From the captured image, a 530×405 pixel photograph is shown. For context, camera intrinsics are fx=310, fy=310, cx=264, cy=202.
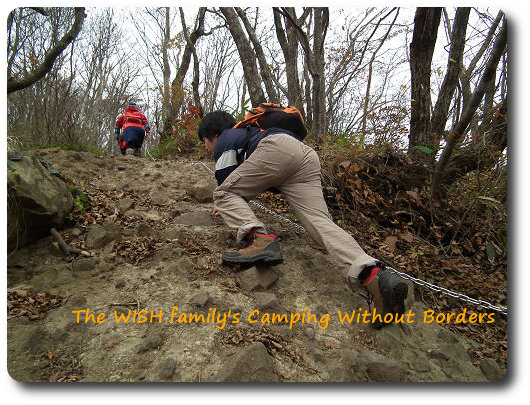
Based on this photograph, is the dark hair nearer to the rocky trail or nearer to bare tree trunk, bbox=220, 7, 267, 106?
the rocky trail

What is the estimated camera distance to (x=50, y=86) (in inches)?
275

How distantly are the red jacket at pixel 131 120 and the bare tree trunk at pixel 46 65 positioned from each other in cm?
388

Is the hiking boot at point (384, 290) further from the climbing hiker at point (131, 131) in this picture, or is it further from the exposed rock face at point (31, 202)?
the climbing hiker at point (131, 131)

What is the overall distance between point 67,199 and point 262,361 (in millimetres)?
2494

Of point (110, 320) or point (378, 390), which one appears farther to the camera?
point (110, 320)

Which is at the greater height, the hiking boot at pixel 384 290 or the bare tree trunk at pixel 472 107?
the bare tree trunk at pixel 472 107

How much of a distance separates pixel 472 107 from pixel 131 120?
683 centimetres

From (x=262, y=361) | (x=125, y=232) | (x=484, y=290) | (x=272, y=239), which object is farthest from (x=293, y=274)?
(x=484, y=290)

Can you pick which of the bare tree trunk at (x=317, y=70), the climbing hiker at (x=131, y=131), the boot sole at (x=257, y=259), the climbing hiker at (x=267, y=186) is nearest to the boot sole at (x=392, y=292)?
the climbing hiker at (x=267, y=186)

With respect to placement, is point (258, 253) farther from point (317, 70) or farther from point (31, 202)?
point (317, 70)

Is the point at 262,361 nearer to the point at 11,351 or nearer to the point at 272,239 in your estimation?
the point at 272,239

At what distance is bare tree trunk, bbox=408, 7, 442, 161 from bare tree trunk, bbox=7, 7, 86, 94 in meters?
4.18

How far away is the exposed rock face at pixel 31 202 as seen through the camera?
250cm
